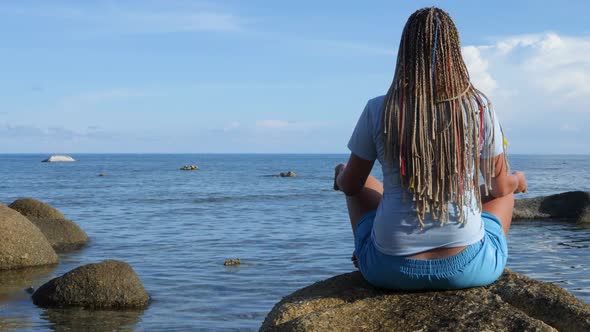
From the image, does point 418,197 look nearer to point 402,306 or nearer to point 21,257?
point 402,306

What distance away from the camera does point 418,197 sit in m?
4.52

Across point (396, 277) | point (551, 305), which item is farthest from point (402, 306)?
point (551, 305)

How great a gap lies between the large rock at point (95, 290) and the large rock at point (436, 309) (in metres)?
6.10

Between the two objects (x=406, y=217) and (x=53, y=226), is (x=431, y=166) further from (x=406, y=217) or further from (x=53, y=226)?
(x=53, y=226)

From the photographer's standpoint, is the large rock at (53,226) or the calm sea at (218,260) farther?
the large rock at (53,226)

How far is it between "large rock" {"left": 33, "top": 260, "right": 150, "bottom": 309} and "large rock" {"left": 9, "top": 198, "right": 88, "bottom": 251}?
264 inches

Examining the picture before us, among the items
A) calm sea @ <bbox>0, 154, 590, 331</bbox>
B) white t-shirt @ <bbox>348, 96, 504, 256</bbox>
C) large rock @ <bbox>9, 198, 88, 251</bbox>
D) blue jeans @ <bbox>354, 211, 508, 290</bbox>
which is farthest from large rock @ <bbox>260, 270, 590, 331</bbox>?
large rock @ <bbox>9, 198, 88, 251</bbox>

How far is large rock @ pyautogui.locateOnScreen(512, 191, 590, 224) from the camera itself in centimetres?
2334

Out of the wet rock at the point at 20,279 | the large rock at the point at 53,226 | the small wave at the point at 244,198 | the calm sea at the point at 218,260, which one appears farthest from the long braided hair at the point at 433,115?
the small wave at the point at 244,198

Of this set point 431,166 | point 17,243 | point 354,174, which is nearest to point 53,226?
point 17,243

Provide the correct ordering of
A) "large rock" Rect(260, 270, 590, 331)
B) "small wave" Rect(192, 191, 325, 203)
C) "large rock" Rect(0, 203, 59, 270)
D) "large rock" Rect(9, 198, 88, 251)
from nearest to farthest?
"large rock" Rect(260, 270, 590, 331), "large rock" Rect(0, 203, 59, 270), "large rock" Rect(9, 198, 88, 251), "small wave" Rect(192, 191, 325, 203)

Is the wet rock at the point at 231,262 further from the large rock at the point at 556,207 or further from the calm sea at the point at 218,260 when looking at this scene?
the large rock at the point at 556,207

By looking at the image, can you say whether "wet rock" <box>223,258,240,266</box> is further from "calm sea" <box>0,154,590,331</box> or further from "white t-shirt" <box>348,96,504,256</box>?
"white t-shirt" <box>348,96,504,256</box>

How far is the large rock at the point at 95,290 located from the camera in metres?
10.6
